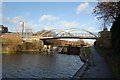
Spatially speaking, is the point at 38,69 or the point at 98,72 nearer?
the point at 98,72

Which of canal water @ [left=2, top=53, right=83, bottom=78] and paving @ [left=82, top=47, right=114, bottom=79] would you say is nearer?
paving @ [left=82, top=47, right=114, bottom=79]

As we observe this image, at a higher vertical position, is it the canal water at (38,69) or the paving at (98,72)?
the paving at (98,72)

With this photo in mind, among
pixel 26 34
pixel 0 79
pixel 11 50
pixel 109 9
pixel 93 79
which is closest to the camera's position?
pixel 93 79

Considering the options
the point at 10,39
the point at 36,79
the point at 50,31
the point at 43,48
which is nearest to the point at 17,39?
the point at 10,39

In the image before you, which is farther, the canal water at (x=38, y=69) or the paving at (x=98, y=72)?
the canal water at (x=38, y=69)

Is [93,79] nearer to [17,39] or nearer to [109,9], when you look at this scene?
[109,9]

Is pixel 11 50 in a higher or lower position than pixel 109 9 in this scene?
lower

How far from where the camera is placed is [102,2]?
30.1m

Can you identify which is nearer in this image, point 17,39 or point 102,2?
point 102,2

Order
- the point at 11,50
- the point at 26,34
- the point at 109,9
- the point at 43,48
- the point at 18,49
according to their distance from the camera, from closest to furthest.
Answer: the point at 109,9
the point at 11,50
the point at 18,49
the point at 43,48
the point at 26,34

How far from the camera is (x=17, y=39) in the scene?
289 feet

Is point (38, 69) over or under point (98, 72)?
under

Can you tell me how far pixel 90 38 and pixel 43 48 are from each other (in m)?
17.4

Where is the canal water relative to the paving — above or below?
below
